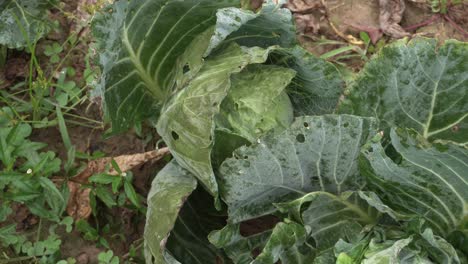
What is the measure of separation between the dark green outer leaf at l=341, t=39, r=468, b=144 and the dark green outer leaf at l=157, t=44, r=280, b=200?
372mm

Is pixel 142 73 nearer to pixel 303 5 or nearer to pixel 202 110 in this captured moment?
pixel 202 110

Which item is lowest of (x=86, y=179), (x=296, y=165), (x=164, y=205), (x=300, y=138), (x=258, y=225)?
(x=86, y=179)

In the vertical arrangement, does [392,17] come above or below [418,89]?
below

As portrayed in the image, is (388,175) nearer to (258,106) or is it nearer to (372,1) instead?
(258,106)

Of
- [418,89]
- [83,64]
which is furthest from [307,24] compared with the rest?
[418,89]

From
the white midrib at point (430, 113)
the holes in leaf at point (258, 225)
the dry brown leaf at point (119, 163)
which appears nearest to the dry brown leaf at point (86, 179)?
the dry brown leaf at point (119, 163)

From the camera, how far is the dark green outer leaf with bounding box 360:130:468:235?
1.72 m

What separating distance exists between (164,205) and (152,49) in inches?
24.2

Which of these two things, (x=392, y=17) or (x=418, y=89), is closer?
(x=418, y=89)

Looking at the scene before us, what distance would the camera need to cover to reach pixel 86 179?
105 inches

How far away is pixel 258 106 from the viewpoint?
191cm

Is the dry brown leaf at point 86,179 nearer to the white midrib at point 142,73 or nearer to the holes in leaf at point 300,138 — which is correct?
the white midrib at point 142,73

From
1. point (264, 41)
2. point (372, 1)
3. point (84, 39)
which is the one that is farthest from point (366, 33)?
point (84, 39)

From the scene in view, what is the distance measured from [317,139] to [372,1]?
167 cm
